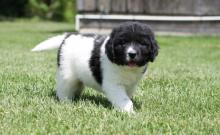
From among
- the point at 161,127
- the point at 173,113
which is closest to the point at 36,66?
the point at 173,113

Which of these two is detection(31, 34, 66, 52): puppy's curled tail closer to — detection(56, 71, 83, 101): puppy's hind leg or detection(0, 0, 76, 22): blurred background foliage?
detection(56, 71, 83, 101): puppy's hind leg

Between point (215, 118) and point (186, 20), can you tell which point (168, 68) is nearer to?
point (215, 118)

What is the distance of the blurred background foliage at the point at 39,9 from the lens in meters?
36.1

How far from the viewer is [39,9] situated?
3634 cm

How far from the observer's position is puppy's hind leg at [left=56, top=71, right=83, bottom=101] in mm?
6473

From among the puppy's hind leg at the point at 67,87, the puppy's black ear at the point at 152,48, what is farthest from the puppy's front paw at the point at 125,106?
the puppy's hind leg at the point at 67,87

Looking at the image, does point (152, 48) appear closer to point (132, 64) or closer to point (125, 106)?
point (132, 64)

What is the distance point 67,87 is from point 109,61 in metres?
0.95

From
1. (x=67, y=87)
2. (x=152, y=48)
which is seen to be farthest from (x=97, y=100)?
(x=152, y=48)

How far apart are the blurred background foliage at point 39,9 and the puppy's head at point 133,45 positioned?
99.4 feet

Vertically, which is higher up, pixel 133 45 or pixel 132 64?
pixel 133 45

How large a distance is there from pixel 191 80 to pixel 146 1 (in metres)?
12.3

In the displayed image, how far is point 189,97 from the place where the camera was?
7016mm

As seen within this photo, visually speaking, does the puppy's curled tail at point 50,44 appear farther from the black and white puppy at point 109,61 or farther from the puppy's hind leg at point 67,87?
the puppy's hind leg at point 67,87
